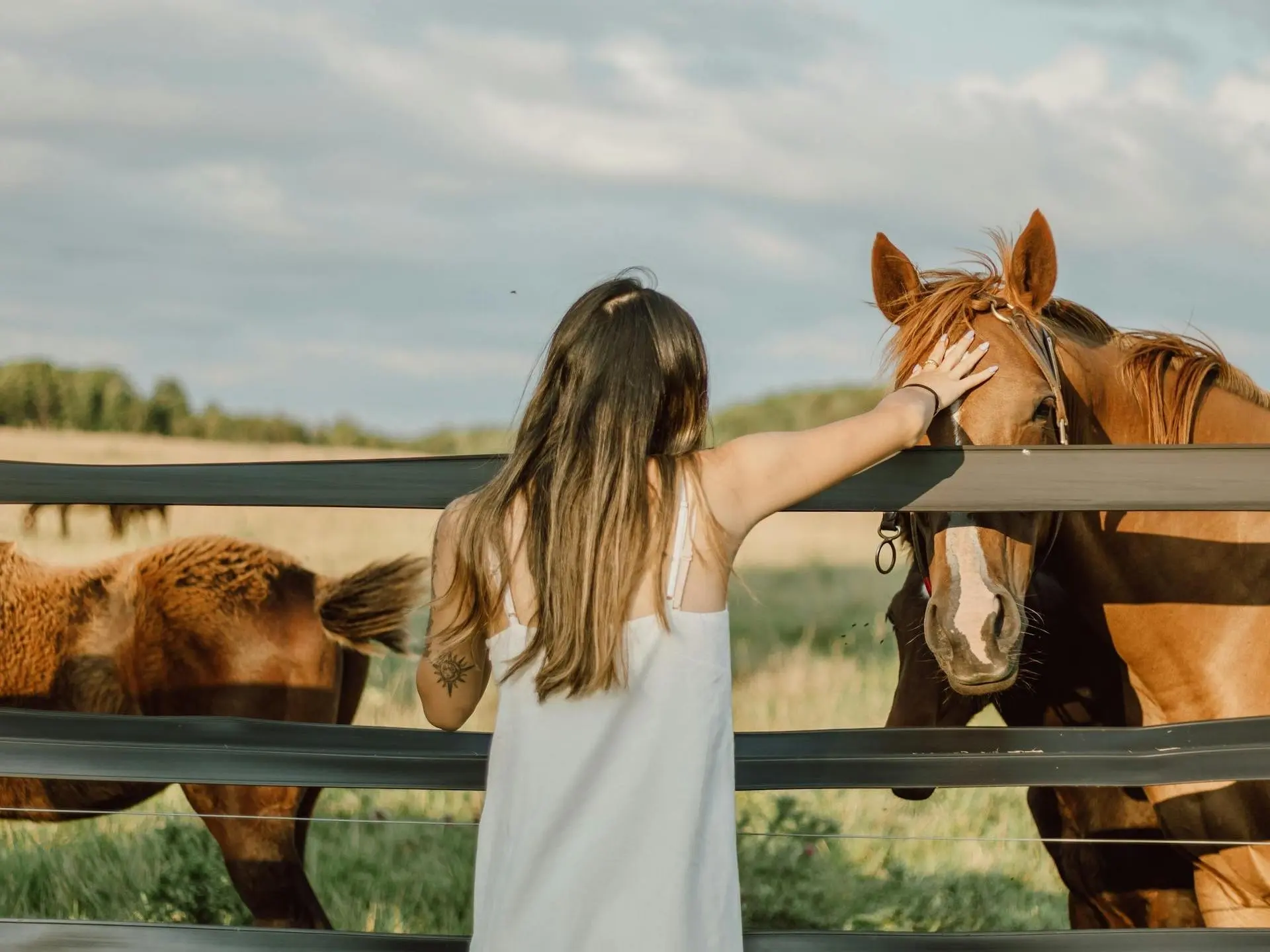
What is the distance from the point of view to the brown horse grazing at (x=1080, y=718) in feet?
11.6

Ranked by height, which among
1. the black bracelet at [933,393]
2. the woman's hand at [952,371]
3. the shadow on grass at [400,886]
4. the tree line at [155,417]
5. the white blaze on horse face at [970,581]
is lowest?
the shadow on grass at [400,886]

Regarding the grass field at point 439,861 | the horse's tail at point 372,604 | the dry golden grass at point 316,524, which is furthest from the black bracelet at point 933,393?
the dry golden grass at point 316,524

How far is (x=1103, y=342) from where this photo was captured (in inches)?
131

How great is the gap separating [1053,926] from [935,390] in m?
4.16

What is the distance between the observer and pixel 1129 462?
8.07 ft

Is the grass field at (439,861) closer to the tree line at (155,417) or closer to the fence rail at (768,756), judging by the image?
the fence rail at (768,756)

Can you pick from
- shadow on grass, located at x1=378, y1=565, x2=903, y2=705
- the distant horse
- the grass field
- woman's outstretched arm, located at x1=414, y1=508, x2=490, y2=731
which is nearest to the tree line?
shadow on grass, located at x1=378, y1=565, x2=903, y2=705

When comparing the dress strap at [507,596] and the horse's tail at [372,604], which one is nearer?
the dress strap at [507,596]

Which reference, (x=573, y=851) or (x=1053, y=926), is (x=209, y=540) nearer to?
(x=573, y=851)

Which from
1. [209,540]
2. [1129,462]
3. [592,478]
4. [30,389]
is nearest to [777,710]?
[209,540]

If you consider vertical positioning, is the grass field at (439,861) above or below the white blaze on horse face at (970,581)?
below

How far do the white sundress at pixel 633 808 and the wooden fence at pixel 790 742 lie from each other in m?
0.59

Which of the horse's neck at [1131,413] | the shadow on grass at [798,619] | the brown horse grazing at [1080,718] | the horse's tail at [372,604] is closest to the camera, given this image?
the horse's neck at [1131,413]

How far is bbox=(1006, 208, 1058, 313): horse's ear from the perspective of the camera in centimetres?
301
